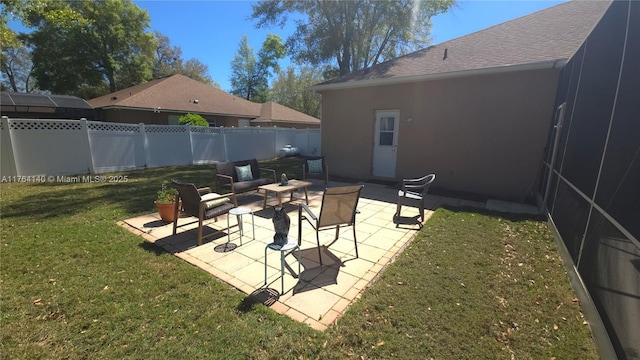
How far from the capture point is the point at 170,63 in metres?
30.1

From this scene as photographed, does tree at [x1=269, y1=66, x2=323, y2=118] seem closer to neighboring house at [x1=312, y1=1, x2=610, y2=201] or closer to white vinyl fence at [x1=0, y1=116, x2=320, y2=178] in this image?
white vinyl fence at [x1=0, y1=116, x2=320, y2=178]

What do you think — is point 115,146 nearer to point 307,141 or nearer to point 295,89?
point 307,141

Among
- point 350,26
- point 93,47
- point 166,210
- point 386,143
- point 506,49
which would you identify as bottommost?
point 166,210

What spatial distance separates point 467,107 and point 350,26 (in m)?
10.7

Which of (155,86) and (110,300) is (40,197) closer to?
(110,300)

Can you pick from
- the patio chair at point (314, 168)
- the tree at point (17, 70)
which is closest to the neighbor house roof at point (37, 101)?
the patio chair at point (314, 168)

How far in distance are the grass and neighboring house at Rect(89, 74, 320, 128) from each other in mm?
12075

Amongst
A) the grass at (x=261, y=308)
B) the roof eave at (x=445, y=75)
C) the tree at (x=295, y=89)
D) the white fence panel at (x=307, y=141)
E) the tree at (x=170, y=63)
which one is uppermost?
the tree at (x=170, y=63)

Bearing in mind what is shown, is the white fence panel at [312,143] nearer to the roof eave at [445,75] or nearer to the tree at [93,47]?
the roof eave at [445,75]

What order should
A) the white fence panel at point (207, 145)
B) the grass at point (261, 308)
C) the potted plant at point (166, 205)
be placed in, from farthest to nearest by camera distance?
the white fence panel at point (207, 145)
the potted plant at point (166, 205)
the grass at point (261, 308)

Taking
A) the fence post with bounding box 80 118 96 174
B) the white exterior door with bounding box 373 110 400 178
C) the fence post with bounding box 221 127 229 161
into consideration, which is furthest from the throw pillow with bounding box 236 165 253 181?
the fence post with bounding box 221 127 229 161

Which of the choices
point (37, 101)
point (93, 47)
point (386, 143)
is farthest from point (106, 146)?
point (93, 47)

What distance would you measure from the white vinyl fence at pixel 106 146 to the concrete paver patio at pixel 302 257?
6.02 metres

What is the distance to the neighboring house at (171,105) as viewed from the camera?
1431cm
